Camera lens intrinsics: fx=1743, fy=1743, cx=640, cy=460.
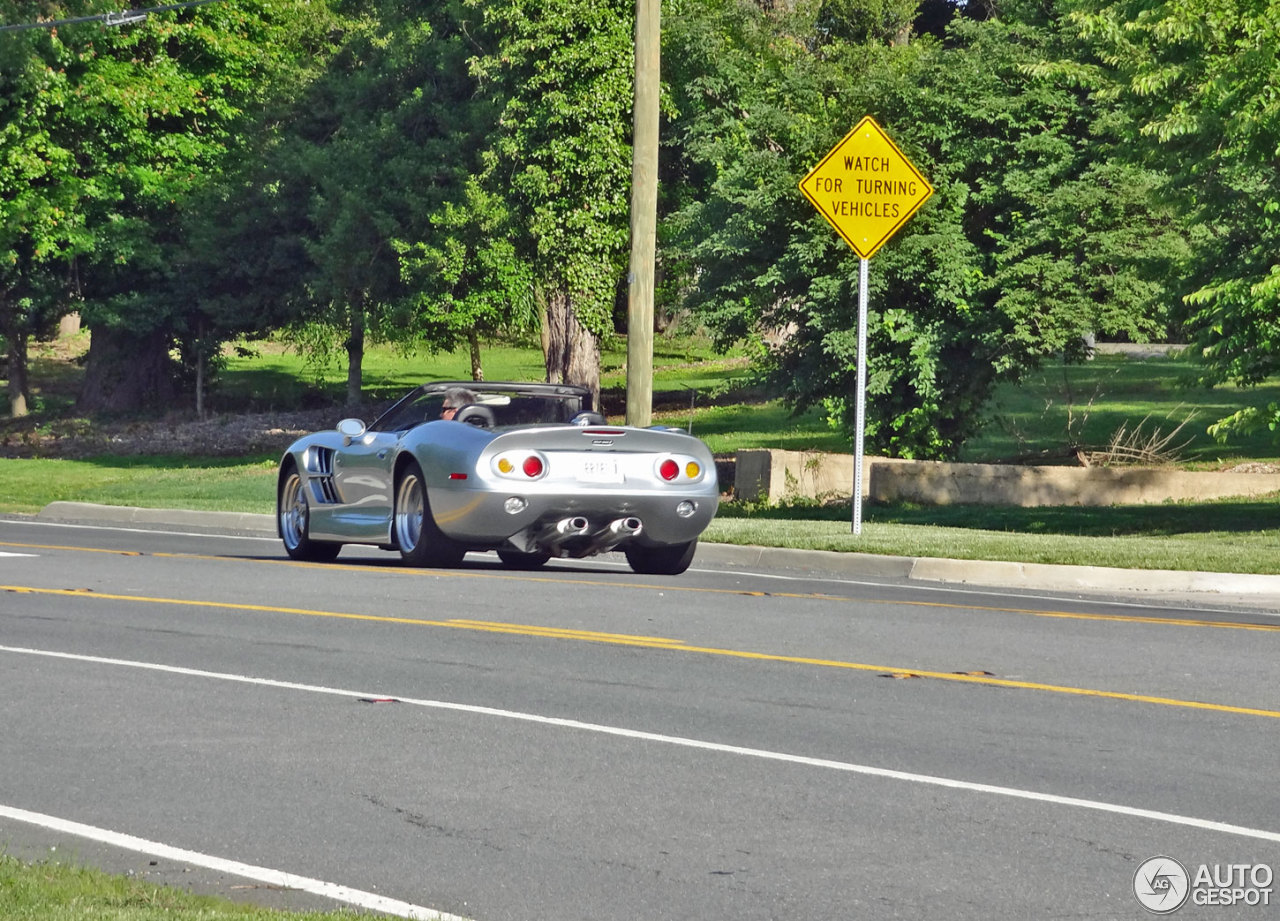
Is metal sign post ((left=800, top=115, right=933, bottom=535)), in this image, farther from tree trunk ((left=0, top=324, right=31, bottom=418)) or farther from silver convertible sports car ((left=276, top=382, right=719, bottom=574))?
tree trunk ((left=0, top=324, right=31, bottom=418))

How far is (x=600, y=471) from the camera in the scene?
42.5 feet

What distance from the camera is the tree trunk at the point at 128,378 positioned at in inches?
1766

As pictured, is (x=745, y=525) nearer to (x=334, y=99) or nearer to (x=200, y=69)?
(x=334, y=99)

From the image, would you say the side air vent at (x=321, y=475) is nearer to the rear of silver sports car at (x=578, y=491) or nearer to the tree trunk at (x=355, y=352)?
the rear of silver sports car at (x=578, y=491)

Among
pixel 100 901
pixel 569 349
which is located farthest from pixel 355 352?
pixel 100 901

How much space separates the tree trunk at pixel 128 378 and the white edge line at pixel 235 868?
1582 inches

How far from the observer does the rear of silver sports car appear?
1273cm

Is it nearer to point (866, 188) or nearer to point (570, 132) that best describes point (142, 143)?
point (570, 132)

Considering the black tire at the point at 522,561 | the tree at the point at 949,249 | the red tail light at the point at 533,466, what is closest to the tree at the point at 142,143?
the tree at the point at 949,249

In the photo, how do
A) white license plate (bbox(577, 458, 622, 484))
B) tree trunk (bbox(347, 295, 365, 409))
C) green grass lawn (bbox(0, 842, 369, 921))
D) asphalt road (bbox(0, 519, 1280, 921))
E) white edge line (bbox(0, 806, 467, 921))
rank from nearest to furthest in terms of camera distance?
green grass lawn (bbox(0, 842, 369, 921))
white edge line (bbox(0, 806, 467, 921))
asphalt road (bbox(0, 519, 1280, 921))
white license plate (bbox(577, 458, 622, 484))
tree trunk (bbox(347, 295, 365, 409))

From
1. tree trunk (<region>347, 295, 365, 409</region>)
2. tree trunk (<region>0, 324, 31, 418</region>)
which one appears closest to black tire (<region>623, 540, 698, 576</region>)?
tree trunk (<region>347, 295, 365, 409</region>)

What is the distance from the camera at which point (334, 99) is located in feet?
131

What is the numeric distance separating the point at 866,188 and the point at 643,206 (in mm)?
2946

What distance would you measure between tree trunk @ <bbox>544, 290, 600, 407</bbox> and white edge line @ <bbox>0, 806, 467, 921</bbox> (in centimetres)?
2953
